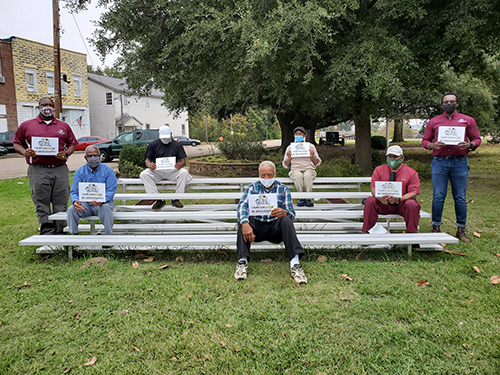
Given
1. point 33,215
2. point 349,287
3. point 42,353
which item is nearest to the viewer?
point 42,353

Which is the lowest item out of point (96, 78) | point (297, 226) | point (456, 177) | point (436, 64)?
point (297, 226)

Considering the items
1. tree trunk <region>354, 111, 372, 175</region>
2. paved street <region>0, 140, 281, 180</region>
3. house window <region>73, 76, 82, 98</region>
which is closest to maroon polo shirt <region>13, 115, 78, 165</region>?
paved street <region>0, 140, 281, 180</region>

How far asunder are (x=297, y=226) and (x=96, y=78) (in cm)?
4175

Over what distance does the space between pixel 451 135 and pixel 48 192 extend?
5.67 meters

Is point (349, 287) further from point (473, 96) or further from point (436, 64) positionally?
point (473, 96)

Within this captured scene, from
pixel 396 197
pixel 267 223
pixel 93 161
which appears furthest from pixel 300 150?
pixel 93 161

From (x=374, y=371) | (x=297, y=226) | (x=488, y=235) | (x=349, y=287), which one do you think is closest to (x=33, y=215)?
(x=297, y=226)

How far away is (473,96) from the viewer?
74.2ft

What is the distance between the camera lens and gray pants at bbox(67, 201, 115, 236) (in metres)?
5.21

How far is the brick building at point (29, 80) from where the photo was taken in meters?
31.1

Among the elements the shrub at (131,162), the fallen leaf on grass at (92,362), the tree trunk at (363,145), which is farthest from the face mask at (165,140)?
the tree trunk at (363,145)

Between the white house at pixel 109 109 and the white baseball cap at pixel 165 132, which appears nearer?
the white baseball cap at pixel 165 132

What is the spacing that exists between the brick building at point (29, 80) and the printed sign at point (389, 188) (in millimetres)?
29123

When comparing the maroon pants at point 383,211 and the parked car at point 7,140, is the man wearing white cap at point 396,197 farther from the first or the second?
the parked car at point 7,140
